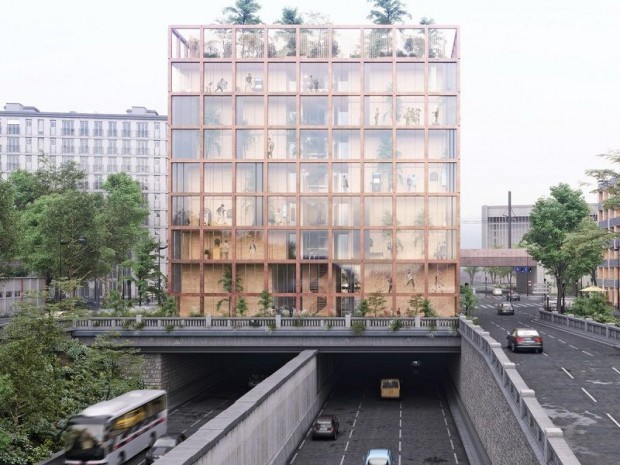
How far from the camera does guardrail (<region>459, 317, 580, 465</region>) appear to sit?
21.2 meters

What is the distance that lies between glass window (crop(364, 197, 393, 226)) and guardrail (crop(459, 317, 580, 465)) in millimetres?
41674

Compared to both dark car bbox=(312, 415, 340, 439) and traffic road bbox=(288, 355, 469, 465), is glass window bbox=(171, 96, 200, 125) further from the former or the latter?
dark car bbox=(312, 415, 340, 439)

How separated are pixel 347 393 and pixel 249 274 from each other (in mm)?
24979

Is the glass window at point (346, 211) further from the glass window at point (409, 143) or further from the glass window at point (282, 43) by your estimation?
the glass window at point (282, 43)

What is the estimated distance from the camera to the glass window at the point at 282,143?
8469 centimetres

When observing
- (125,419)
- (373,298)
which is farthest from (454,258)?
(125,419)

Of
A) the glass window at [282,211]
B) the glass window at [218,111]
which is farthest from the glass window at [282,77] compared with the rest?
the glass window at [282,211]

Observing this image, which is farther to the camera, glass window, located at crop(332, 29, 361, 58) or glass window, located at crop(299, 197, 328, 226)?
glass window, located at crop(332, 29, 361, 58)

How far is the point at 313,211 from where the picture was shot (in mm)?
84625

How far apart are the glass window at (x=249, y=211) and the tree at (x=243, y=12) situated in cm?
2419

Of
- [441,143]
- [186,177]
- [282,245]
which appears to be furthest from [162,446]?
[441,143]

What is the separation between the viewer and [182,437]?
39500 mm

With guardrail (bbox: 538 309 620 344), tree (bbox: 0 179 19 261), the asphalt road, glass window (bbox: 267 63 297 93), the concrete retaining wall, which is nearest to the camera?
the concrete retaining wall

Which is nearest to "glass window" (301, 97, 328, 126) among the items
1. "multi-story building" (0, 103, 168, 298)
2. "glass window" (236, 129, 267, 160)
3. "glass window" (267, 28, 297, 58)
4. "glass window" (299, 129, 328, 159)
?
"glass window" (299, 129, 328, 159)
